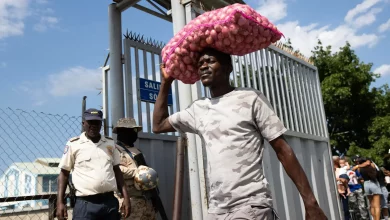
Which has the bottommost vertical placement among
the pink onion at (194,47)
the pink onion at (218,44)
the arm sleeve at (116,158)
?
the arm sleeve at (116,158)

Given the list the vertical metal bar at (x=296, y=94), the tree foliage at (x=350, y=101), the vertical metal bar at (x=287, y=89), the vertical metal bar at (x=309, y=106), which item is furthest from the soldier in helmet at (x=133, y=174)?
the tree foliage at (x=350, y=101)

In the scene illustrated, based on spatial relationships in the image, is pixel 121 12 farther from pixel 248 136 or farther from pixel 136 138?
pixel 248 136

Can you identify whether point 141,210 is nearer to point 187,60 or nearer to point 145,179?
point 145,179

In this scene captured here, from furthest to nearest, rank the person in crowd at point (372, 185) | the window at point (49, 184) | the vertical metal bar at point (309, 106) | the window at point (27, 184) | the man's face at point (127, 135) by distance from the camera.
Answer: the person in crowd at point (372, 185), the vertical metal bar at point (309, 106), the window at point (27, 184), the window at point (49, 184), the man's face at point (127, 135)

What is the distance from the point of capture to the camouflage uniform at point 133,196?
3.79m

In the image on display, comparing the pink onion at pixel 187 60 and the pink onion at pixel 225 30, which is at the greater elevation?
the pink onion at pixel 225 30

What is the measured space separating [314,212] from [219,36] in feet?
3.57

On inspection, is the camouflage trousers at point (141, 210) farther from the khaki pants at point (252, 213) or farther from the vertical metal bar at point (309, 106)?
the vertical metal bar at point (309, 106)

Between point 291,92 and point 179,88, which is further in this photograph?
point 291,92

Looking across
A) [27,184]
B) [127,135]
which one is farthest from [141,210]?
[27,184]

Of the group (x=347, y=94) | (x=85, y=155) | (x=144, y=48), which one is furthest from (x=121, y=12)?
(x=347, y=94)

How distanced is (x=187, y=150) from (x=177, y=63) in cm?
136

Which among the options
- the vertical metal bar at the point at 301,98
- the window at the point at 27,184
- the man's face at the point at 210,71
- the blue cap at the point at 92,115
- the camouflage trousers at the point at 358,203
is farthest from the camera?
the camouflage trousers at the point at 358,203

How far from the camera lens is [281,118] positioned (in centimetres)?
478
